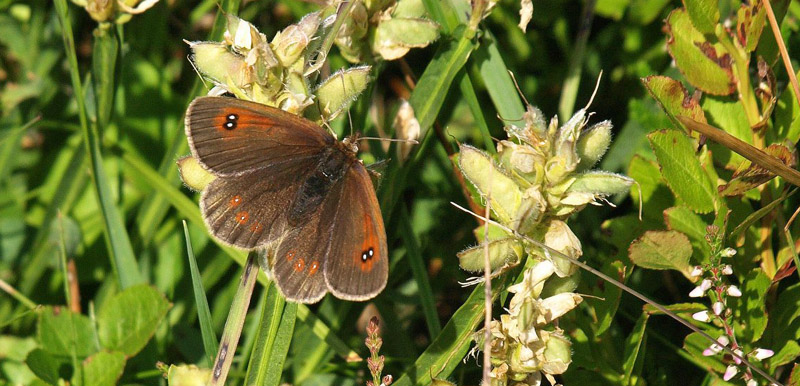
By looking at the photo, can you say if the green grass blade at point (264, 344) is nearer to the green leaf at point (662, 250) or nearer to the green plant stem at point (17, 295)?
the green leaf at point (662, 250)

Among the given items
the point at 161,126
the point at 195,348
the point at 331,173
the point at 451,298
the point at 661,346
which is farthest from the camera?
the point at 161,126

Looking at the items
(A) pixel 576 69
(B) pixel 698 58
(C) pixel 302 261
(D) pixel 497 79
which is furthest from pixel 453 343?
(A) pixel 576 69

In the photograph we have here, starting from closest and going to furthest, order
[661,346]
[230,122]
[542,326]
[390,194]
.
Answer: [542,326] → [230,122] → [390,194] → [661,346]

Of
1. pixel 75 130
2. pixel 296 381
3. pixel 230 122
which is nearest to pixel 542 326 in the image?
pixel 230 122

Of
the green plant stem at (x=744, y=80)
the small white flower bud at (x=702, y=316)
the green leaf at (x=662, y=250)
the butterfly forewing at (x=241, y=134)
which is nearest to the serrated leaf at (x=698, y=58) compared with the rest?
the green plant stem at (x=744, y=80)

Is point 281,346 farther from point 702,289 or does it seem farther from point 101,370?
point 702,289

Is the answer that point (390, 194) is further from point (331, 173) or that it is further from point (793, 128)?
point (793, 128)

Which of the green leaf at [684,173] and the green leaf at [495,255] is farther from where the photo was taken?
the green leaf at [684,173]
